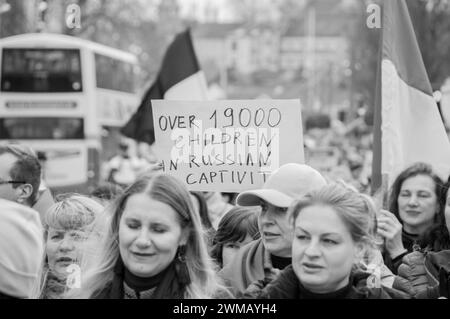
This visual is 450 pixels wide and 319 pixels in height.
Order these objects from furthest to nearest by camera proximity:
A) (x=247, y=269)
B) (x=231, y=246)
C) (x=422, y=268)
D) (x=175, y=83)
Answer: (x=175, y=83), (x=231, y=246), (x=422, y=268), (x=247, y=269)

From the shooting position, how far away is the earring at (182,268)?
3.73 m

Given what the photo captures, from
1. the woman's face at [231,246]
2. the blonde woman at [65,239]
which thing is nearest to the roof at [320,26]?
the woman's face at [231,246]

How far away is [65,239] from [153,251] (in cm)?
131

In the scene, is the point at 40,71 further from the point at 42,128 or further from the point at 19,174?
the point at 19,174

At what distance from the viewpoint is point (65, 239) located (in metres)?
4.86

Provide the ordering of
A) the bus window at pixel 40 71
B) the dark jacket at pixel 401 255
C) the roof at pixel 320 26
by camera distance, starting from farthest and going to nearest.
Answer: the roof at pixel 320 26 < the bus window at pixel 40 71 < the dark jacket at pixel 401 255

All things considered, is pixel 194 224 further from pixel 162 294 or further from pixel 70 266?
pixel 70 266

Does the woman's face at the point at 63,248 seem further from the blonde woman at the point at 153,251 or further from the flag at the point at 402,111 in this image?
the flag at the point at 402,111

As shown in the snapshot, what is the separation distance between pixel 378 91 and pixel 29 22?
28314mm

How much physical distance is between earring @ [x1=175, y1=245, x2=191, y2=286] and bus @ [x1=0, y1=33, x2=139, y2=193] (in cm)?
1937

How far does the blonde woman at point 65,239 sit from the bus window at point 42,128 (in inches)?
733

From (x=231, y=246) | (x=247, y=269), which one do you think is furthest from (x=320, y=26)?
(x=247, y=269)

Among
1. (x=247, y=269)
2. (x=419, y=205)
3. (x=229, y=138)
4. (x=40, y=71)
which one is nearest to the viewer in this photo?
(x=247, y=269)

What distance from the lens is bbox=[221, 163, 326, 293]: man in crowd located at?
436 cm
